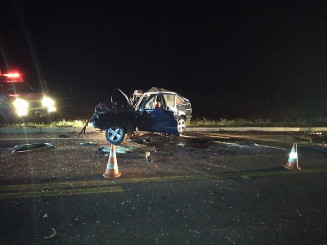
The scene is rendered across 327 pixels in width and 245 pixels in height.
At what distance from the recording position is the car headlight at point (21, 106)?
1212 centimetres

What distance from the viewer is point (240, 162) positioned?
7.45 metres

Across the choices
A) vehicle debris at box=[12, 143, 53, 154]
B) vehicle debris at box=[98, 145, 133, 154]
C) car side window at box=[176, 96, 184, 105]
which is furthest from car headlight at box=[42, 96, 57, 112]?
vehicle debris at box=[98, 145, 133, 154]

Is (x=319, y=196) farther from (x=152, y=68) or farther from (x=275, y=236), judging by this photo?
(x=152, y=68)

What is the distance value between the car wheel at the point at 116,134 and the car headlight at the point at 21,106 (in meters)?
5.27

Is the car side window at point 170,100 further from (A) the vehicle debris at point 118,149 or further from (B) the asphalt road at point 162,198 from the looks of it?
(A) the vehicle debris at point 118,149

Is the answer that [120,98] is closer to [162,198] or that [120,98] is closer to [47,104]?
[162,198]

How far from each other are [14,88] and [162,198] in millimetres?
10381

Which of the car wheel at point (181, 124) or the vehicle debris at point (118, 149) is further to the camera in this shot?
the car wheel at point (181, 124)

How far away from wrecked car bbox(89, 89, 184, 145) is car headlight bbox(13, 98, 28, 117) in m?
4.67

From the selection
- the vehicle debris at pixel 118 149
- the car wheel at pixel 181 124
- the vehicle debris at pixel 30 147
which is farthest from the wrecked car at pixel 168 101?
the vehicle debris at pixel 30 147

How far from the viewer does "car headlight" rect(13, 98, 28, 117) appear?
12125mm

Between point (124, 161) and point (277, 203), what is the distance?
3.67 meters

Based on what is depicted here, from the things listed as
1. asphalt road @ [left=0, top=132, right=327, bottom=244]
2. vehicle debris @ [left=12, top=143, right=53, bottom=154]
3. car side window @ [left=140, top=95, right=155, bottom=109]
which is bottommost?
asphalt road @ [left=0, top=132, right=327, bottom=244]

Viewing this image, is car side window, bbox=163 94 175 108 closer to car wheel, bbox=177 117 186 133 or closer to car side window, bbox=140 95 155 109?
car wheel, bbox=177 117 186 133
